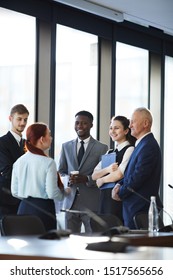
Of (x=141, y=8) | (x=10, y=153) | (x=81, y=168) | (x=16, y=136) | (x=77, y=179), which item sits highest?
(x=141, y=8)

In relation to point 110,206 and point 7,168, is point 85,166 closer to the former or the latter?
point 110,206

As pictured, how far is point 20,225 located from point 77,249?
1.18 m

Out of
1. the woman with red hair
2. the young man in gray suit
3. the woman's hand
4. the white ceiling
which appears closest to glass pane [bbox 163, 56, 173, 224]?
the white ceiling

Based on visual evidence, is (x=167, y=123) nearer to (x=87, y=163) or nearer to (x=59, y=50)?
(x=59, y=50)

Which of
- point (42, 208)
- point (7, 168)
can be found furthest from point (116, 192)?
point (7, 168)

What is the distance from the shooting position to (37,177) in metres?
5.96

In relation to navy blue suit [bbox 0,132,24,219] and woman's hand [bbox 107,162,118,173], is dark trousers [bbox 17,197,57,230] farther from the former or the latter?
woman's hand [bbox 107,162,118,173]

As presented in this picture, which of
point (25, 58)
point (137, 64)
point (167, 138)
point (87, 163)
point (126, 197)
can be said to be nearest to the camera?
point (126, 197)

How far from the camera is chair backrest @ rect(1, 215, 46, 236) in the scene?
4.90 metres

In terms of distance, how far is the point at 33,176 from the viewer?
19.5ft

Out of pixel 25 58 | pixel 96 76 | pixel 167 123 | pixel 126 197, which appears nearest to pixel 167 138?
pixel 167 123

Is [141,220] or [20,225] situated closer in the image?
[20,225]

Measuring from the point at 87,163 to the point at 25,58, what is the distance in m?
1.54

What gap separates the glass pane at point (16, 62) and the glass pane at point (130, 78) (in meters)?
2.01
